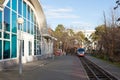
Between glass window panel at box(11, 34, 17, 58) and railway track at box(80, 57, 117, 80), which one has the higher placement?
glass window panel at box(11, 34, 17, 58)

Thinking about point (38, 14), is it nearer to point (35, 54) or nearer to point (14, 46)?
point (35, 54)

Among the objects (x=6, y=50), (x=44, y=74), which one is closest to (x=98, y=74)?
(x=44, y=74)

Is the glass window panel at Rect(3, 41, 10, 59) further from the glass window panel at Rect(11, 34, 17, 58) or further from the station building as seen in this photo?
the glass window panel at Rect(11, 34, 17, 58)

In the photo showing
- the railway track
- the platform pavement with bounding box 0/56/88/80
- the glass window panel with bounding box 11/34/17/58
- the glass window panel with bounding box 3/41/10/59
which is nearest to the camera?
the platform pavement with bounding box 0/56/88/80

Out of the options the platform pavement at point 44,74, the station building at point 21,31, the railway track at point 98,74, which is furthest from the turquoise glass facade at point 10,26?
the railway track at point 98,74

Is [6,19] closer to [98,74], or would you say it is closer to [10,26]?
[10,26]

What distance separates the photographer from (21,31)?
90.3ft

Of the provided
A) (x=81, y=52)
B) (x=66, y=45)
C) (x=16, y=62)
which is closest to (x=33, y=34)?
(x=16, y=62)

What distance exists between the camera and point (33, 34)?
46844 millimetres

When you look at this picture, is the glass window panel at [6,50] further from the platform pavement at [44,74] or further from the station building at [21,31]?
the platform pavement at [44,74]

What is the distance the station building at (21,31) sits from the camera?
95.5 feet

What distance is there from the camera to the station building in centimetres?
2911

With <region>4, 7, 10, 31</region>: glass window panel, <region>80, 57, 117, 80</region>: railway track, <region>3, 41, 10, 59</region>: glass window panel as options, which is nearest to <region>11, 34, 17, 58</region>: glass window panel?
<region>3, 41, 10, 59</region>: glass window panel

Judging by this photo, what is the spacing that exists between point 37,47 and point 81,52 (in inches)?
1712
